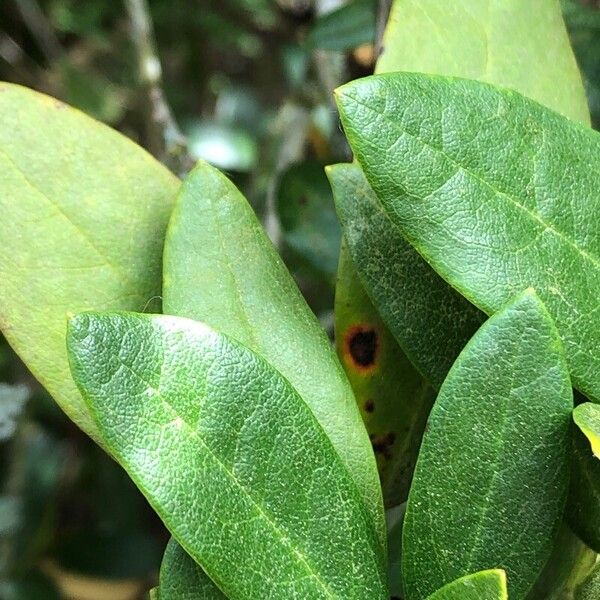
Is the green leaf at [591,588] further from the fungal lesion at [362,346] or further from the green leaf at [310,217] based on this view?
the green leaf at [310,217]

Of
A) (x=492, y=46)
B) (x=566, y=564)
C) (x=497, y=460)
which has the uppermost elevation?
(x=492, y=46)

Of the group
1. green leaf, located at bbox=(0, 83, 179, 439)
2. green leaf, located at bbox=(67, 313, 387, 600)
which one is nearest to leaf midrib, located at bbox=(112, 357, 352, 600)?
green leaf, located at bbox=(67, 313, 387, 600)

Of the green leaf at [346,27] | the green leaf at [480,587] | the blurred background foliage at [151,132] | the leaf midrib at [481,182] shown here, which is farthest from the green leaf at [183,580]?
the green leaf at [346,27]

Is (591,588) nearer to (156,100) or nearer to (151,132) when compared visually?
(156,100)

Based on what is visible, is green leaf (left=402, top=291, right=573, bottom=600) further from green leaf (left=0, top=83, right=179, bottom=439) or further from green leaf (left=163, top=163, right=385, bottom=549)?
green leaf (left=0, top=83, right=179, bottom=439)

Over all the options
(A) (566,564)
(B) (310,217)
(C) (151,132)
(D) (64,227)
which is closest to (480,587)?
(A) (566,564)

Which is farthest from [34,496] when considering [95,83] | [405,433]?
[405,433]
